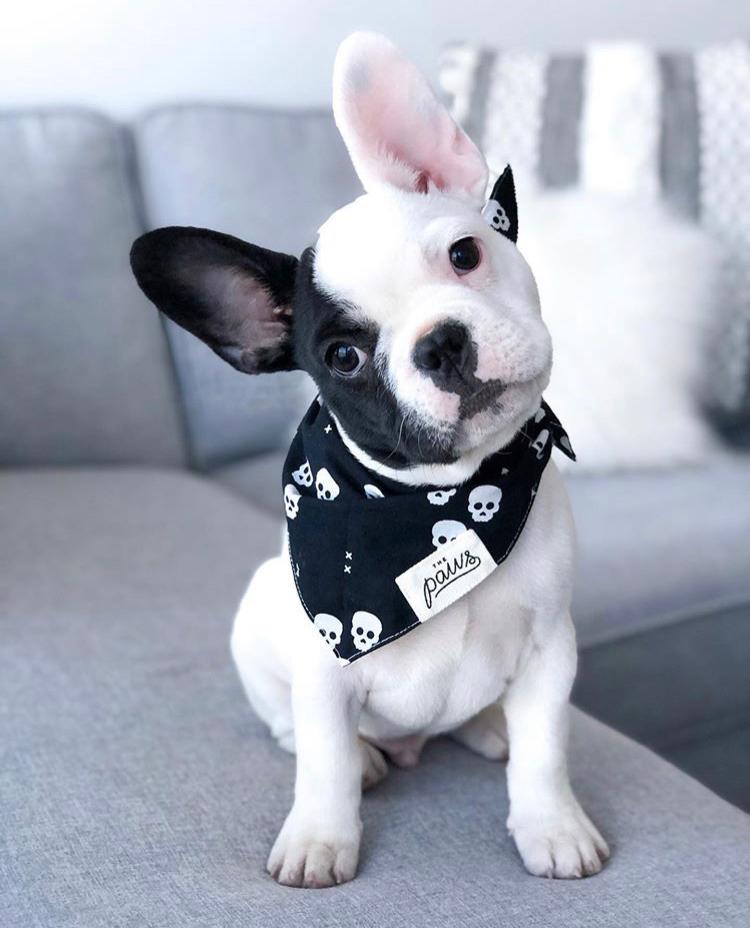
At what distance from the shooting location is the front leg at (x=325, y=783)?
912 mm

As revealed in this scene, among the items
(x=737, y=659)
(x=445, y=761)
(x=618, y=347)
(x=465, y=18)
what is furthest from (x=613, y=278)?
(x=445, y=761)

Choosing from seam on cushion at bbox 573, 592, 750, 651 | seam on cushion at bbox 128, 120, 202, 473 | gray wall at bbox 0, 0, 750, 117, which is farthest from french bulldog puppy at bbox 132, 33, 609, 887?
gray wall at bbox 0, 0, 750, 117

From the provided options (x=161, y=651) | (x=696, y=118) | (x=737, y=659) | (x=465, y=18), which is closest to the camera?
(x=161, y=651)

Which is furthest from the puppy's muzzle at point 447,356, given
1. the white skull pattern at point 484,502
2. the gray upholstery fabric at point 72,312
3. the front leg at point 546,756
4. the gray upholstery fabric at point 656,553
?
the gray upholstery fabric at point 72,312

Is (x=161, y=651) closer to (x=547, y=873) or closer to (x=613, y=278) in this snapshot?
(x=547, y=873)

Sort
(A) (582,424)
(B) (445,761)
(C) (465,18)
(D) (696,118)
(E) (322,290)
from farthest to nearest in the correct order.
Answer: (C) (465,18) → (D) (696,118) → (A) (582,424) → (B) (445,761) → (E) (322,290)

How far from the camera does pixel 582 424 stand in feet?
6.29

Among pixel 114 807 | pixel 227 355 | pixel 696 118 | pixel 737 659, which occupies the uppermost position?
pixel 227 355

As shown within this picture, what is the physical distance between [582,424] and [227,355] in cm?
107

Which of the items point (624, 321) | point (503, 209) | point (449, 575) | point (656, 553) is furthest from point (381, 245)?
point (624, 321)

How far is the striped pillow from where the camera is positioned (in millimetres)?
2021

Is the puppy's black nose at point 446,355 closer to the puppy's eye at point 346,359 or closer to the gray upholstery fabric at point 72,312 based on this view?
the puppy's eye at point 346,359

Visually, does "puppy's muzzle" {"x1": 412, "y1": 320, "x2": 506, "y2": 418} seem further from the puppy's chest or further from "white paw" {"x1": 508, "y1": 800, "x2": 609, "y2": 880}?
"white paw" {"x1": 508, "y1": 800, "x2": 609, "y2": 880}

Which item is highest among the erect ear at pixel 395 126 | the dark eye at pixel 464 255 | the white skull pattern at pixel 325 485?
the erect ear at pixel 395 126
